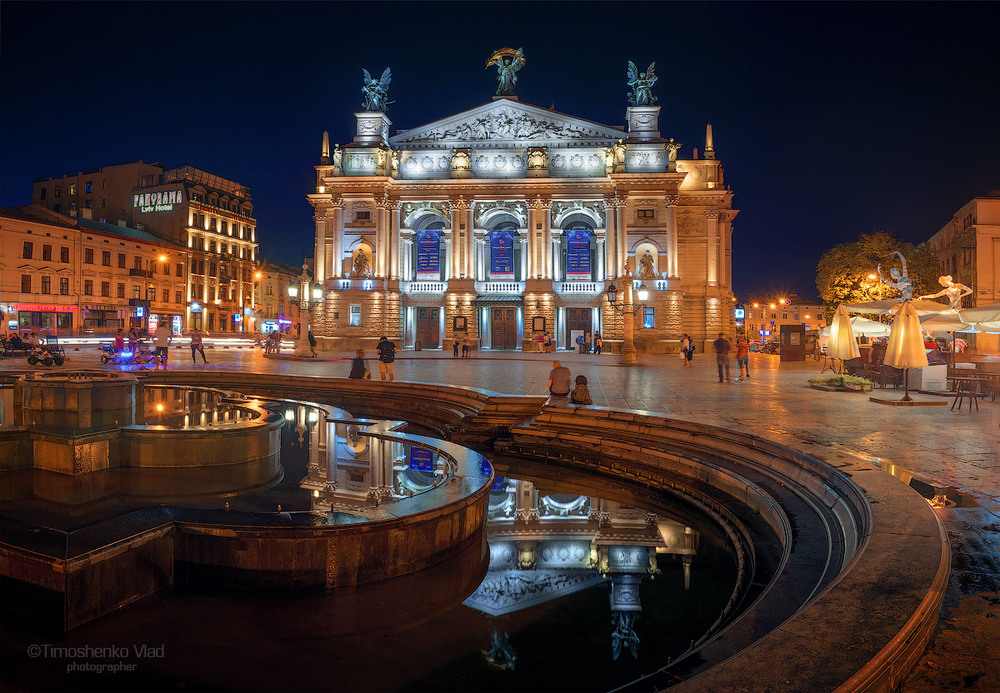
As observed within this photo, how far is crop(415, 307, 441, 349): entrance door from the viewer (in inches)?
1781

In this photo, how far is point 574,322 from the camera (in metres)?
44.4

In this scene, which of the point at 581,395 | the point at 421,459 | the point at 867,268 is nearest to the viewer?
the point at 421,459

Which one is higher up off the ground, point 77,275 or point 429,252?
point 429,252

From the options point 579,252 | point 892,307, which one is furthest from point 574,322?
point 892,307

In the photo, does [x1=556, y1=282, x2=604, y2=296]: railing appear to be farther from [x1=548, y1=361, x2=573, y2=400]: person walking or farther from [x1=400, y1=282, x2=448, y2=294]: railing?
[x1=548, y1=361, x2=573, y2=400]: person walking

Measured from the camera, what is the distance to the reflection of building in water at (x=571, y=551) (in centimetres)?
502

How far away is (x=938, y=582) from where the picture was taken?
3.58 meters

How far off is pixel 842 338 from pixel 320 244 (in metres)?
39.2

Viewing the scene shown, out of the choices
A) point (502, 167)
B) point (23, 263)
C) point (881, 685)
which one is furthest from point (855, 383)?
point (23, 263)

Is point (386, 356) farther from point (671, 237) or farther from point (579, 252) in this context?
point (671, 237)

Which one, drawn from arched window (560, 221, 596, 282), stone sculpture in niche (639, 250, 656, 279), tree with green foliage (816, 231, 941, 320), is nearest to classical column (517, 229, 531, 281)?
arched window (560, 221, 596, 282)

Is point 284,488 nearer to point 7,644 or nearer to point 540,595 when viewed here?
point 7,644

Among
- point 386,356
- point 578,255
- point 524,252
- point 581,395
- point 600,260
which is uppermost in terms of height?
point 524,252

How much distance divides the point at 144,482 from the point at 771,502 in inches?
294
